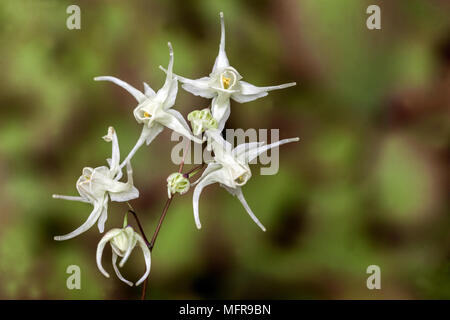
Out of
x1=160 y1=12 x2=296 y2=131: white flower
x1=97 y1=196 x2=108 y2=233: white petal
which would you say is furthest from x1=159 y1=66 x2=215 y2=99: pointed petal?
x1=97 y1=196 x2=108 y2=233: white petal

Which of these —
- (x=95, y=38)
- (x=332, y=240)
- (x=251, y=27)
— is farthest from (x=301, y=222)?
(x=95, y=38)

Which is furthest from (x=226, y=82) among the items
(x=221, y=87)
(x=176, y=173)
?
(x=176, y=173)

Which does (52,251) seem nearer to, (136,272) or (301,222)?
→ (136,272)

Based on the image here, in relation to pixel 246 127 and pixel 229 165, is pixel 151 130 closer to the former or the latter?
pixel 229 165

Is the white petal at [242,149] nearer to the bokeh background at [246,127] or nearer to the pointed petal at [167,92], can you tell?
the pointed petal at [167,92]

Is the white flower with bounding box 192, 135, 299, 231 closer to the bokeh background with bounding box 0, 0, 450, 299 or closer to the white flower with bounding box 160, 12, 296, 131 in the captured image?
the white flower with bounding box 160, 12, 296, 131

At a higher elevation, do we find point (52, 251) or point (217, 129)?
point (217, 129)
